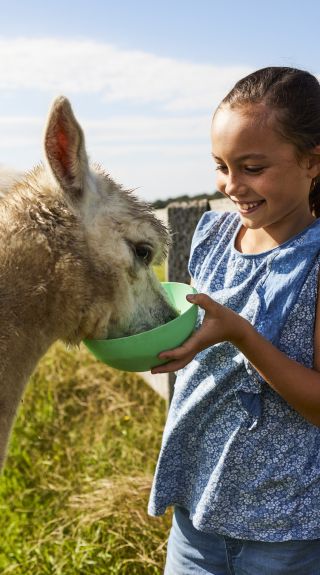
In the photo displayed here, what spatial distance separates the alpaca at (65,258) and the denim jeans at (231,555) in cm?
74

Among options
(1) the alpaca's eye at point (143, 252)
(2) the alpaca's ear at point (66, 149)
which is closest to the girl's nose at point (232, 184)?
(1) the alpaca's eye at point (143, 252)

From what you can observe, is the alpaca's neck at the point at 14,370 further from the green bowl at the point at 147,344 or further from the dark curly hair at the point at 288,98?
the dark curly hair at the point at 288,98

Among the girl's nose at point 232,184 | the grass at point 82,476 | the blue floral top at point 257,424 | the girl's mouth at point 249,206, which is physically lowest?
the grass at point 82,476

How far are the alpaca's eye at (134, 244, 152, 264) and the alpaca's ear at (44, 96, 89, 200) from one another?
28 centimetres

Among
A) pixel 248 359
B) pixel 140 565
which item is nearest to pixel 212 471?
pixel 248 359

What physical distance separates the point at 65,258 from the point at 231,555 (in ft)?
3.75

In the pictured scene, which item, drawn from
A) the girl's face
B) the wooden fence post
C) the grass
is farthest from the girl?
the wooden fence post

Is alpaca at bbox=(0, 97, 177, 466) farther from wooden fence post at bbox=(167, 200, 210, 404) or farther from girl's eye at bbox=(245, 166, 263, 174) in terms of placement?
wooden fence post at bbox=(167, 200, 210, 404)

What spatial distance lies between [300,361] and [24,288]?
3.00 ft

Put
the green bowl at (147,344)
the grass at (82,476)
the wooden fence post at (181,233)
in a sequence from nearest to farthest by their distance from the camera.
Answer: the green bowl at (147,344), the grass at (82,476), the wooden fence post at (181,233)

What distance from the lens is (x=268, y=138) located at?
2568 millimetres

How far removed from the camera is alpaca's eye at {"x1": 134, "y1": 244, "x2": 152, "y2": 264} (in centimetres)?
272

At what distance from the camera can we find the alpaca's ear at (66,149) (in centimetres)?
238

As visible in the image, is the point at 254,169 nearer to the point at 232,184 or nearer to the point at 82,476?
the point at 232,184
